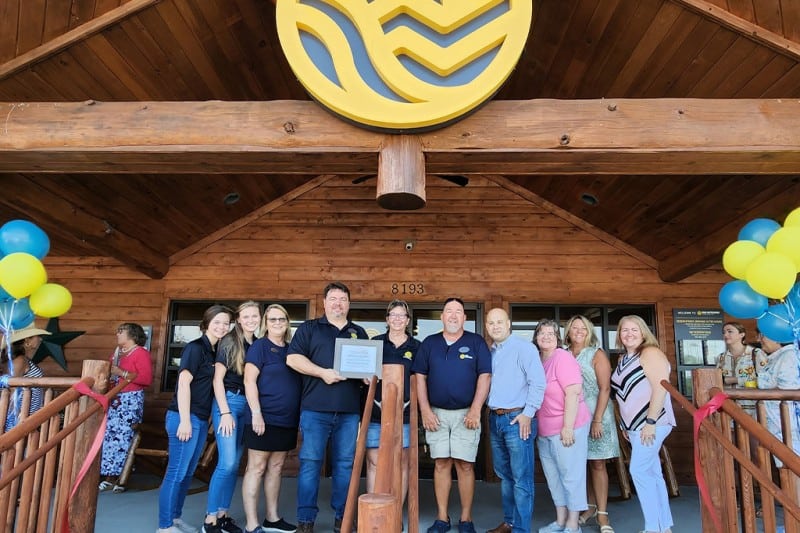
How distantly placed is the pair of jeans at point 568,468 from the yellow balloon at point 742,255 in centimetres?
122

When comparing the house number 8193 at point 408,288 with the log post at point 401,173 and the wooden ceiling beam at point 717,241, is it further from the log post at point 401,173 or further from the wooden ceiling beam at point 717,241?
the log post at point 401,173

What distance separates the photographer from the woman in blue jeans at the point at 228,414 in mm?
3219

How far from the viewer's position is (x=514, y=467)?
327cm

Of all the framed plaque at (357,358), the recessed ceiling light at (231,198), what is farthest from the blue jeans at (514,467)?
the recessed ceiling light at (231,198)

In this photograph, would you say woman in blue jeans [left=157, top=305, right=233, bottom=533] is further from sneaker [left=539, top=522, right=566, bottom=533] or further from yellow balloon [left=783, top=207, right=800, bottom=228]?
yellow balloon [left=783, top=207, right=800, bottom=228]

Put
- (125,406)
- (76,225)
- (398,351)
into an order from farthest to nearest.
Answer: (125,406), (76,225), (398,351)

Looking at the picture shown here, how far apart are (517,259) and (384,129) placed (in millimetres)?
3103

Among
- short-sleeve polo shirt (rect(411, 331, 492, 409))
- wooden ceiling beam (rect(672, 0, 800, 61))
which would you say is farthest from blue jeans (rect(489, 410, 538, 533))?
wooden ceiling beam (rect(672, 0, 800, 61))

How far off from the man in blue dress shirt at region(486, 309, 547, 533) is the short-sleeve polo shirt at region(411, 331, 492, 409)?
12cm

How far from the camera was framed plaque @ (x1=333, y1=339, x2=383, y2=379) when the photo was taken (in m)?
3.21

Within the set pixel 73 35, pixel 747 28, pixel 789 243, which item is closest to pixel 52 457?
pixel 73 35

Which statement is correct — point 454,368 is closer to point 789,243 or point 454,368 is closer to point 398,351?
point 398,351

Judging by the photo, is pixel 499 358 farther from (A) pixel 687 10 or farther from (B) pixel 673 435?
(B) pixel 673 435

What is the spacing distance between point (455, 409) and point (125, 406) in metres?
2.99
